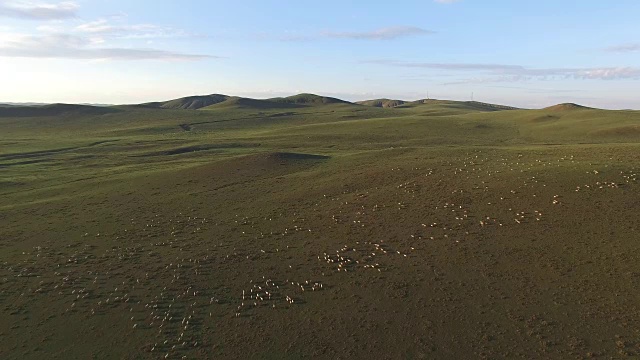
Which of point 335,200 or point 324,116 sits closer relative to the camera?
point 335,200

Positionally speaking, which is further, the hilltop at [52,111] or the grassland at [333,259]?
the hilltop at [52,111]

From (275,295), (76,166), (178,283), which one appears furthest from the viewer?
(76,166)

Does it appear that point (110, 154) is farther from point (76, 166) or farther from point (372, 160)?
point (372, 160)

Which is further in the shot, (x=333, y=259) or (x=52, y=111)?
(x=52, y=111)

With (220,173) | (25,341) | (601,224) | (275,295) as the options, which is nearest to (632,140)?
(601,224)

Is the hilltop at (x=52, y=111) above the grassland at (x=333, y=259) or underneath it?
above

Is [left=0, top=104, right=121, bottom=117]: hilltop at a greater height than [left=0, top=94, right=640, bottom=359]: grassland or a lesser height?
greater

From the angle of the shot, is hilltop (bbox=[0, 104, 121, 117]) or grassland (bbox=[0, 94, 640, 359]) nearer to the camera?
grassland (bbox=[0, 94, 640, 359])

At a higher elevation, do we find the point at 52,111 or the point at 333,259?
the point at 52,111
